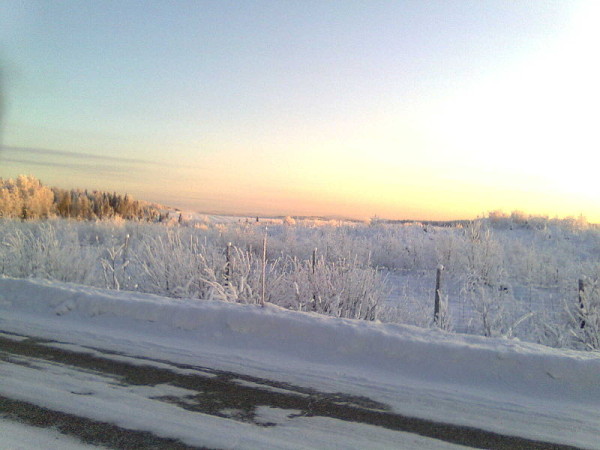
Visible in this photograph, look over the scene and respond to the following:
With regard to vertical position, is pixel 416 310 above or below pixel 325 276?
below

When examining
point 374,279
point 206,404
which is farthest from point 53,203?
point 206,404

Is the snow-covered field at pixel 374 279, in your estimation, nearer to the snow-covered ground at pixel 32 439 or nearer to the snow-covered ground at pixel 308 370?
the snow-covered ground at pixel 308 370

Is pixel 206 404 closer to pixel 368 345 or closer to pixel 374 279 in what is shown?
pixel 368 345

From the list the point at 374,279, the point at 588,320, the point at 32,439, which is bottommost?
the point at 32,439

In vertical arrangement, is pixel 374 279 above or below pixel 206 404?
above

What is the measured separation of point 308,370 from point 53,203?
117 ft

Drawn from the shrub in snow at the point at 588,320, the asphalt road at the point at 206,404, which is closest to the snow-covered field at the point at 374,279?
the shrub in snow at the point at 588,320

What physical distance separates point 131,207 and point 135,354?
39.1m

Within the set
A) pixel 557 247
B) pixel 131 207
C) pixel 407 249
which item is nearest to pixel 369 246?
pixel 407 249

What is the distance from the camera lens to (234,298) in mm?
9586

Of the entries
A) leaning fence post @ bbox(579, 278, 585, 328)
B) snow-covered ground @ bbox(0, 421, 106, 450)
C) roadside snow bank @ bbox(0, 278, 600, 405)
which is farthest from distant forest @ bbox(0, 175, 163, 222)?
snow-covered ground @ bbox(0, 421, 106, 450)

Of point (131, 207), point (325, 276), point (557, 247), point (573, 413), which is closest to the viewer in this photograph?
point (573, 413)

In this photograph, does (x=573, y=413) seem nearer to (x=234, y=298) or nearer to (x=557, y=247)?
(x=234, y=298)

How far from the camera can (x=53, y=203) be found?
35.3 m
